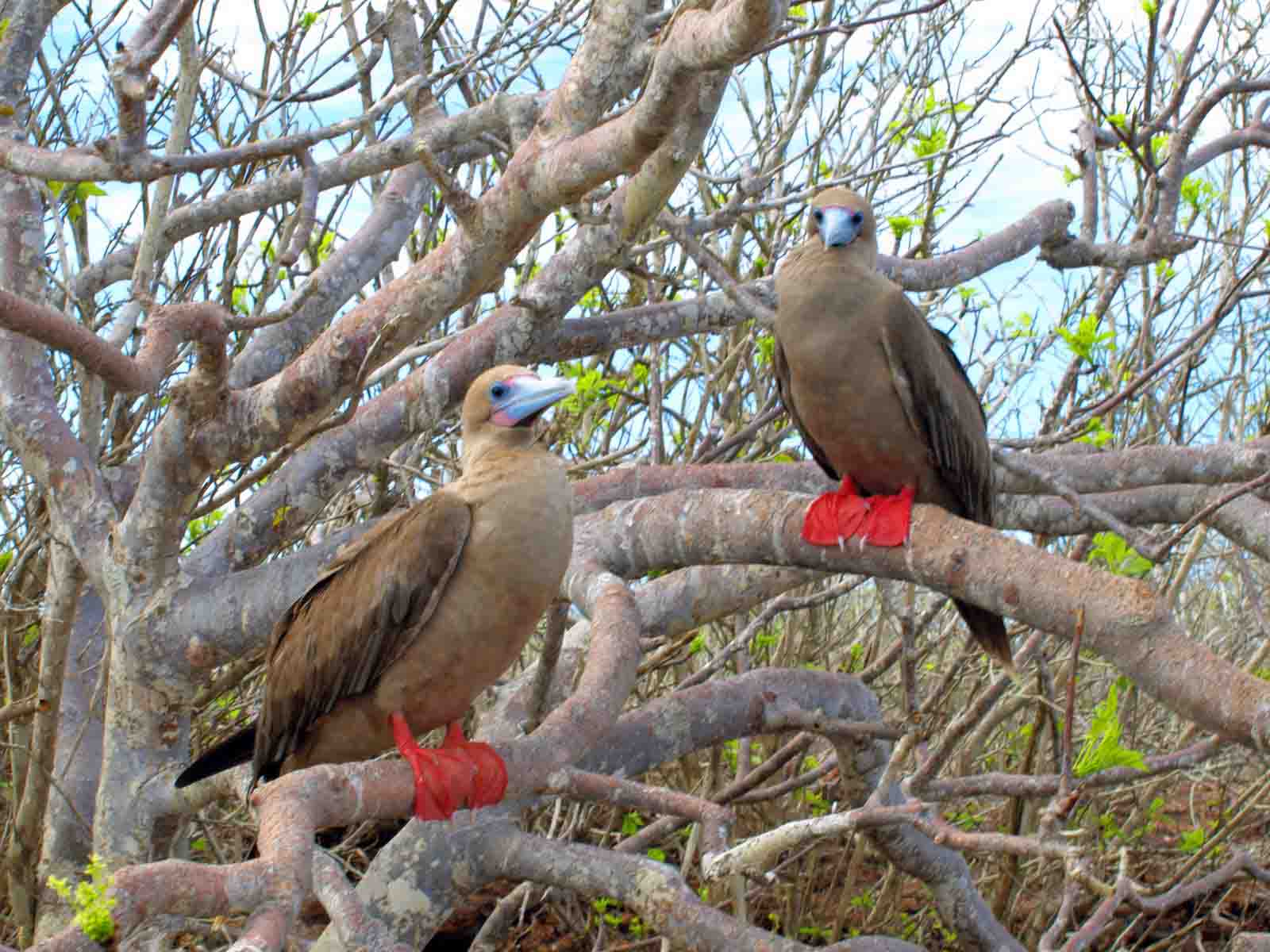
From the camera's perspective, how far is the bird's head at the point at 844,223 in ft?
13.6

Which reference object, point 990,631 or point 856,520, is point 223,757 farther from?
point 990,631

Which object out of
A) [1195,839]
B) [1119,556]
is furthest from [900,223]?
[1195,839]

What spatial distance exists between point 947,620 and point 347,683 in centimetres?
396

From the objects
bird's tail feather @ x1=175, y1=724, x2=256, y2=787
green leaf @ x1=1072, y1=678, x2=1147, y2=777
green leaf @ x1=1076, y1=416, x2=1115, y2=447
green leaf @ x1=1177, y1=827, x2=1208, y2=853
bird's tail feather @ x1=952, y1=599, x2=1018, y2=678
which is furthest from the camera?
green leaf @ x1=1177, y1=827, x2=1208, y2=853

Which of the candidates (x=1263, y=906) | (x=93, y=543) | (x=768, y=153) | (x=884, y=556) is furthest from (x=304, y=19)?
(x=1263, y=906)

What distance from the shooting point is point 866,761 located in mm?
4695

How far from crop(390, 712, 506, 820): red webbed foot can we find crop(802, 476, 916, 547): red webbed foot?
3.43 ft

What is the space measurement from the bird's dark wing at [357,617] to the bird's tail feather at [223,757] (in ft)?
0.48

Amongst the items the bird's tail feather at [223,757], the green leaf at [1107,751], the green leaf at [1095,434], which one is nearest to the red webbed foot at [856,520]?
the green leaf at [1107,751]

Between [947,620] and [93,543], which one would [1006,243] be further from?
[93,543]

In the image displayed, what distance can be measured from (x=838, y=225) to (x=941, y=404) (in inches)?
23.7

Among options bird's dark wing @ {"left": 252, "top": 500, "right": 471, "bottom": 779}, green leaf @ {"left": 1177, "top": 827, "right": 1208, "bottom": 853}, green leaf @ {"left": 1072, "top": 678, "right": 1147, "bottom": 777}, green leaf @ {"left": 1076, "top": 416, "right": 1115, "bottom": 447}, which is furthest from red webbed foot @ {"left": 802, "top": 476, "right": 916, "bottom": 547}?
green leaf @ {"left": 1177, "top": 827, "right": 1208, "bottom": 853}

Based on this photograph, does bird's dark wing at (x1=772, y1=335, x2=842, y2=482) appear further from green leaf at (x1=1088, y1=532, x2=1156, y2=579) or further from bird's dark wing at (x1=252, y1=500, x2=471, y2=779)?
bird's dark wing at (x1=252, y1=500, x2=471, y2=779)

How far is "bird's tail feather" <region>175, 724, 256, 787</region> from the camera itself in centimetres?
407
